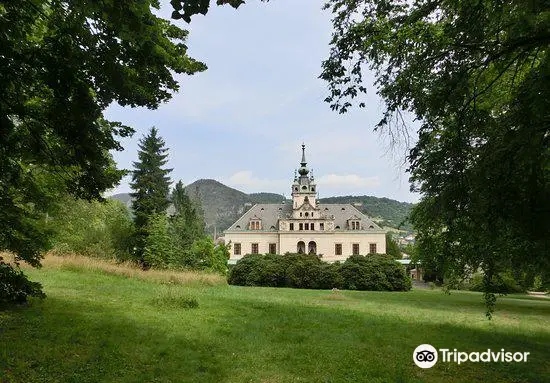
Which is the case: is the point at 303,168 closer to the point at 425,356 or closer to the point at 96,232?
the point at 96,232

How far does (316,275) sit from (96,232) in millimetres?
17059

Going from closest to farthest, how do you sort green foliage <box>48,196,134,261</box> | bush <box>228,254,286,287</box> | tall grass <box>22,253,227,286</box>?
tall grass <box>22,253,227,286</box>, green foliage <box>48,196,134,261</box>, bush <box>228,254,286,287</box>

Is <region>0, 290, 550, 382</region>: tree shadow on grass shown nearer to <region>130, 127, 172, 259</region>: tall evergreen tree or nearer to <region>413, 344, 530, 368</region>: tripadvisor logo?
<region>413, 344, 530, 368</region>: tripadvisor logo

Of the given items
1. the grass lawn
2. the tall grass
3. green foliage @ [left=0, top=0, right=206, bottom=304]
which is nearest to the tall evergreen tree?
the tall grass

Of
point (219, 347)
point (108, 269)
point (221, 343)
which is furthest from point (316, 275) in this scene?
point (219, 347)

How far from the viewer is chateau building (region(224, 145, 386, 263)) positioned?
57.6 metres

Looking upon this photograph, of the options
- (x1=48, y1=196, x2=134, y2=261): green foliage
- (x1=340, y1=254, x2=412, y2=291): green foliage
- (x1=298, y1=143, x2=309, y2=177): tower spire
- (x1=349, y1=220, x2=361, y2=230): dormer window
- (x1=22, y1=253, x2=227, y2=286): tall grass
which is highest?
(x1=298, y1=143, x2=309, y2=177): tower spire

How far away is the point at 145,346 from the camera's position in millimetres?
7629

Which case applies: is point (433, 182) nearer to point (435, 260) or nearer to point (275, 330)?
point (435, 260)

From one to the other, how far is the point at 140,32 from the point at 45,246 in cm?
548

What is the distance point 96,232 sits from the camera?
3003 cm

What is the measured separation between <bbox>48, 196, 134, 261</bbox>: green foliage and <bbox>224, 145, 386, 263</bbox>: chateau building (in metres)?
24.4

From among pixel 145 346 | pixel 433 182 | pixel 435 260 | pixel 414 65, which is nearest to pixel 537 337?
pixel 435 260

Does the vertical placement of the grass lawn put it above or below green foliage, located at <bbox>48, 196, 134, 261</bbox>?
below
